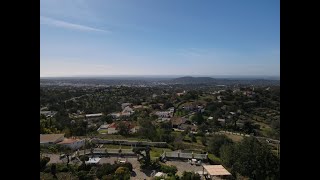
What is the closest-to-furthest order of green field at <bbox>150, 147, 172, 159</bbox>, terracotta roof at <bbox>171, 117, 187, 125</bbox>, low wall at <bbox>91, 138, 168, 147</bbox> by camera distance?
1. green field at <bbox>150, 147, 172, 159</bbox>
2. low wall at <bbox>91, 138, 168, 147</bbox>
3. terracotta roof at <bbox>171, 117, 187, 125</bbox>

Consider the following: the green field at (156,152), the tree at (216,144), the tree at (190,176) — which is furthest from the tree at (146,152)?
the tree at (216,144)

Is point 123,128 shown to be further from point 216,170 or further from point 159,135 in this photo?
point 216,170

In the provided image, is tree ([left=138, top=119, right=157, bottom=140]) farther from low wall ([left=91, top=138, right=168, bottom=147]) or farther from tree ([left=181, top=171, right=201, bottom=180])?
tree ([left=181, top=171, right=201, bottom=180])

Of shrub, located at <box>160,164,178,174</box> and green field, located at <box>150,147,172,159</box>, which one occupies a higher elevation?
green field, located at <box>150,147,172,159</box>

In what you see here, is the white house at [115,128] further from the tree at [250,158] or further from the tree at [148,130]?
the tree at [250,158]

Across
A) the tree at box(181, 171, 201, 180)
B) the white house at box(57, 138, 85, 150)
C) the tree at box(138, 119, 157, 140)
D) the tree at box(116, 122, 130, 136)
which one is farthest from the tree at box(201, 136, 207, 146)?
the white house at box(57, 138, 85, 150)

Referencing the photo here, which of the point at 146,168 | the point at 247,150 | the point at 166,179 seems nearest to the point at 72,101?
the point at 146,168
